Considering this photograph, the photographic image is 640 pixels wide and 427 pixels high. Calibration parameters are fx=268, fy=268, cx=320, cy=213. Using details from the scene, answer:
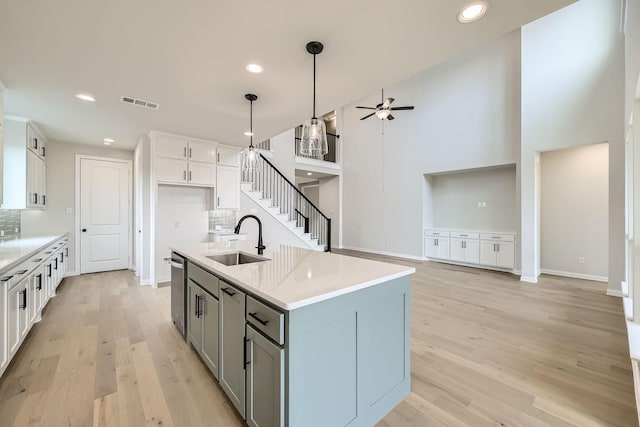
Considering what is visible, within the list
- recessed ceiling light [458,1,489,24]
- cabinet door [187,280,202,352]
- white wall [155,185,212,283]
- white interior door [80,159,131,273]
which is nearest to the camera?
recessed ceiling light [458,1,489,24]

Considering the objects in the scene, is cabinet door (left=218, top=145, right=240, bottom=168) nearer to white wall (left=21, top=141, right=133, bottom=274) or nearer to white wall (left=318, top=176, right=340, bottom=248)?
white wall (left=21, top=141, right=133, bottom=274)

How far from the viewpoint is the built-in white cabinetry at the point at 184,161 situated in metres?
4.43

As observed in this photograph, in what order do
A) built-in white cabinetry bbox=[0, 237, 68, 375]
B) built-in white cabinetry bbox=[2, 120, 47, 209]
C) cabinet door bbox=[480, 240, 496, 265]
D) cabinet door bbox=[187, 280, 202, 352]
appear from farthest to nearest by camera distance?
1. cabinet door bbox=[480, 240, 496, 265]
2. built-in white cabinetry bbox=[2, 120, 47, 209]
3. cabinet door bbox=[187, 280, 202, 352]
4. built-in white cabinetry bbox=[0, 237, 68, 375]

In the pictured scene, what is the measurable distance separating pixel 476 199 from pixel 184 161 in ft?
20.4

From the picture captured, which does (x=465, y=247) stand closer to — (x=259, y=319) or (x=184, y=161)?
(x=259, y=319)

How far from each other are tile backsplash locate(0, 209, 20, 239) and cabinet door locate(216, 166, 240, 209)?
2.87 m

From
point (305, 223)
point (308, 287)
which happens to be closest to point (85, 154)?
point (305, 223)

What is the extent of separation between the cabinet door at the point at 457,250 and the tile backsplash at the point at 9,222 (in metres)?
7.95

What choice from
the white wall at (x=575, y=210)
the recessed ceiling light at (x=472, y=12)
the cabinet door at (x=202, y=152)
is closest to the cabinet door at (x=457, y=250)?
the white wall at (x=575, y=210)

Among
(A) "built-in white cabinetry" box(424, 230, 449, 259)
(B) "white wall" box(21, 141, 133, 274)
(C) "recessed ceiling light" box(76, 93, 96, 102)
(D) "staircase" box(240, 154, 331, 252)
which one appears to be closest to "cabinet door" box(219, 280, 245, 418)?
(C) "recessed ceiling light" box(76, 93, 96, 102)

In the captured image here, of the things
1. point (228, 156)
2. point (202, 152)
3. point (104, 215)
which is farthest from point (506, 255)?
point (104, 215)

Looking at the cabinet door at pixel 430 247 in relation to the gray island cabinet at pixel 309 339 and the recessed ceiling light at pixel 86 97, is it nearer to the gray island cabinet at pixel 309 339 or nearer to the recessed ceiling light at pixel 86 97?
the gray island cabinet at pixel 309 339

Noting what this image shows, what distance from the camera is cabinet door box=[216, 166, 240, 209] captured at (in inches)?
200

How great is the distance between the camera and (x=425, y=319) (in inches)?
126
